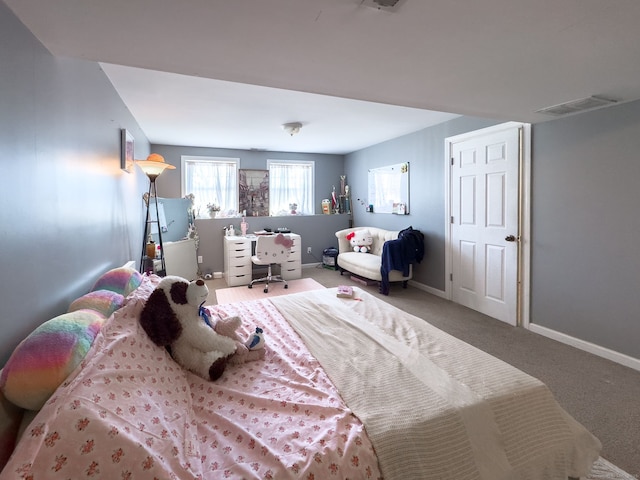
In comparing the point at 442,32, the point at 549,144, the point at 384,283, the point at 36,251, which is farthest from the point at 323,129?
the point at 36,251

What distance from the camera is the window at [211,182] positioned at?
5.42 m

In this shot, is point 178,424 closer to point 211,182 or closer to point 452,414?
point 452,414

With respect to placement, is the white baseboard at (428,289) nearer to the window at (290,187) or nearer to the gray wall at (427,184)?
the gray wall at (427,184)

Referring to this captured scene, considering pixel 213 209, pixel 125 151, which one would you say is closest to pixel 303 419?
pixel 125 151

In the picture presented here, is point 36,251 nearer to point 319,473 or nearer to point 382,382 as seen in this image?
point 319,473

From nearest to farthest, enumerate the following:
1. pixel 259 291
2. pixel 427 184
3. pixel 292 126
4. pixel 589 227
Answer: pixel 589 227 < pixel 292 126 < pixel 427 184 < pixel 259 291

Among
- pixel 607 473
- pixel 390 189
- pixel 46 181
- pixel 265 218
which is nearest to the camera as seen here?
pixel 46 181

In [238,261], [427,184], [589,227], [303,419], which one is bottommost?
[303,419]

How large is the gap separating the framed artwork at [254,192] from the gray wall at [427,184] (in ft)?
7.30

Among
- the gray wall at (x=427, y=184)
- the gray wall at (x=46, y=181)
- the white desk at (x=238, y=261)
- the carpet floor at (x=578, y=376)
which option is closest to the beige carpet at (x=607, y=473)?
the carpet floor at (x=578, y=376)

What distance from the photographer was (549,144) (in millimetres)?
2883

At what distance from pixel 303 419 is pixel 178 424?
1.36 ft

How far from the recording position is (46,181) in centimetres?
136

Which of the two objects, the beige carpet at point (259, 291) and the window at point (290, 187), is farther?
the window at point (290, 187)
